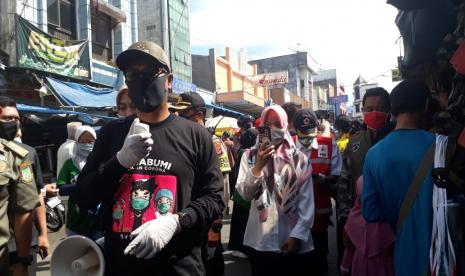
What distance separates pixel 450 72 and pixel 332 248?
4.31 metres

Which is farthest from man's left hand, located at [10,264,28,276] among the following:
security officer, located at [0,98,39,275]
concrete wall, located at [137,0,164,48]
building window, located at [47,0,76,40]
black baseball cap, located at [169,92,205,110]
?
concrete wall, located at [137,0,164,48]

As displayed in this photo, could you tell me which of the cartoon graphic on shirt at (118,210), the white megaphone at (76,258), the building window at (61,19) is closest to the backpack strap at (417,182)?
the cartoon graphic on shirt at (118,210)

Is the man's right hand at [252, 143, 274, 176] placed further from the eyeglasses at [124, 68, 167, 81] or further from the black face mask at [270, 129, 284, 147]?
the eyeglasses at [124, 68, 167, 81]

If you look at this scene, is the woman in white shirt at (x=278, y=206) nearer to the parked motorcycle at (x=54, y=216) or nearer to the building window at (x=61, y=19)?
the parked motorcycle at (x=54, y=216)

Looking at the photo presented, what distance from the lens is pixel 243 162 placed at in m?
3.38

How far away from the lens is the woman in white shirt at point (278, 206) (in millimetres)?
3045

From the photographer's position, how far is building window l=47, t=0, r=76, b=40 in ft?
41.6

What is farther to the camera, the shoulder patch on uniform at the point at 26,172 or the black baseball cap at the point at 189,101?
the black baseball cap at the point at 189,101

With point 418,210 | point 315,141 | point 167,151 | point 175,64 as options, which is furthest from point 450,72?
point 175,64

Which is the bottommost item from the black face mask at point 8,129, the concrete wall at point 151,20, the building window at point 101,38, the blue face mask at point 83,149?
the blue face mask at point 83,149

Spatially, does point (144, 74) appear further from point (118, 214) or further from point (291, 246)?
point (291, 246)

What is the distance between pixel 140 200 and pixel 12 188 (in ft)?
3.74

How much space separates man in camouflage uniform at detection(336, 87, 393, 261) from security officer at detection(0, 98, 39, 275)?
2.37 m

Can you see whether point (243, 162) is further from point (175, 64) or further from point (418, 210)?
point (175, 64)
